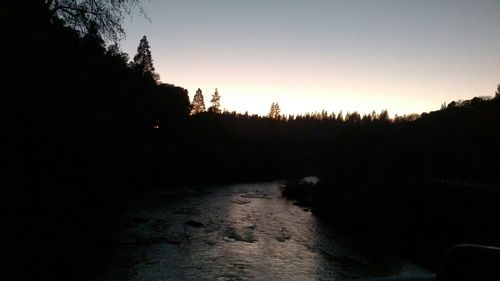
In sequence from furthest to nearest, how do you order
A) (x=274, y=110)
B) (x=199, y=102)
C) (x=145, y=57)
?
1. (x=274, y=110)
2. (x=199, y=102)
3. (x=145, y=57)

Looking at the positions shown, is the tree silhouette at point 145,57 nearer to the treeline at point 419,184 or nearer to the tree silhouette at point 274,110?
the treeline at point 419,184

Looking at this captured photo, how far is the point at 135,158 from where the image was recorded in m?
49.8

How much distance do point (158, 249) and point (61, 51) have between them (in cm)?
1217

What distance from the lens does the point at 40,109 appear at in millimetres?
14023

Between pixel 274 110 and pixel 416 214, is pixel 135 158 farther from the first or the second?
pixel 274 110

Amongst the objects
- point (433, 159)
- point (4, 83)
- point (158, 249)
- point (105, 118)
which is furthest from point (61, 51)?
point (433, 159)

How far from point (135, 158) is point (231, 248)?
3067cm

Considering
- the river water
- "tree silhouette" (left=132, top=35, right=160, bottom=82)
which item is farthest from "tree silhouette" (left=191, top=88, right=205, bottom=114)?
the river water

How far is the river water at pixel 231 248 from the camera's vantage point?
61.0 ft

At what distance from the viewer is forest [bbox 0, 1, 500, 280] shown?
44.9 feet

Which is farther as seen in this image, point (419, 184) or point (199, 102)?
point (199, 102)

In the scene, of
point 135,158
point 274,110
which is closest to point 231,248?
point 135,158

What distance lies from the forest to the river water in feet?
8.16

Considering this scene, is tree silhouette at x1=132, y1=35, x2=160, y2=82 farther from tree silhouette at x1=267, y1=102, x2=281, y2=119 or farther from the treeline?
tree silhouette at x1=267, y1=102, x2=281, y2=119
